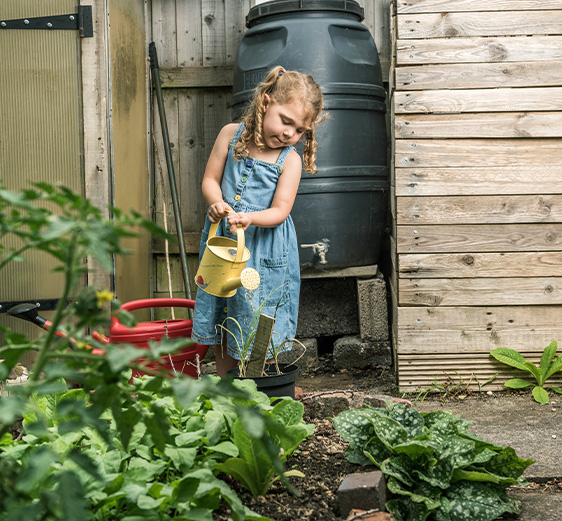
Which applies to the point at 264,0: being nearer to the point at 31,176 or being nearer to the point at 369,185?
the point at 369,185

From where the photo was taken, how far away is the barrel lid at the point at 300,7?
10.6ft

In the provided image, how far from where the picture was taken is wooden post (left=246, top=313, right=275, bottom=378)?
1889 millimetres

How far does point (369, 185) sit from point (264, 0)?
0.99m

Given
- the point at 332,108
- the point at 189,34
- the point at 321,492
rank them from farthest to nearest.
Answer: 1. the point at 189,34
2. the point at 332,108
3. the point at 321,492

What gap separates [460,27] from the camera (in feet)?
9.60

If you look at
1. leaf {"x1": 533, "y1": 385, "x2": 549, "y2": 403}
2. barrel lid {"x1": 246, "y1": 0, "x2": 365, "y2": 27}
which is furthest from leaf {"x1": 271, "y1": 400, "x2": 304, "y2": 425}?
barrel lid {"x1": 246, "y1": 0, "x2": 365, "y2": 27}

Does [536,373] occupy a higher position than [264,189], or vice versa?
A: [264,189]

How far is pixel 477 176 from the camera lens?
293 cm

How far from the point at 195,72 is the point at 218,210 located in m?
1.56

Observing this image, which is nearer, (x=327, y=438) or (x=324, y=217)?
(x=327, y=438)

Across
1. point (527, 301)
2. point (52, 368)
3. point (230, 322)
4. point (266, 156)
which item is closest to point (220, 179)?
point (266, 156)

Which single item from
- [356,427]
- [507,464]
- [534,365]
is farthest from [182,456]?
[534,365]

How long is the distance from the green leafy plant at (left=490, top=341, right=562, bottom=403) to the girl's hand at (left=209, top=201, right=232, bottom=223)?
1335mm

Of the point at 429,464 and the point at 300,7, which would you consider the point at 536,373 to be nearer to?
the point at 429,464
